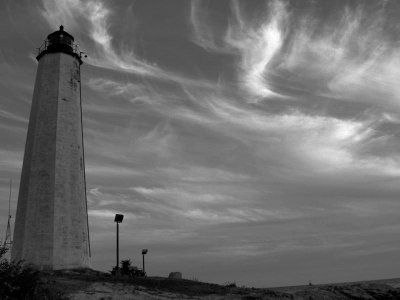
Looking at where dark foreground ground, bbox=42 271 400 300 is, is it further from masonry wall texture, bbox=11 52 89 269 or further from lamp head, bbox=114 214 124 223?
lamp head, bbox=114 214 124 223

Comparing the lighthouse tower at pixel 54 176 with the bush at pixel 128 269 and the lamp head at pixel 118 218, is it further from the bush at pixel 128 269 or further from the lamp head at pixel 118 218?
the bush at pixel 128 269

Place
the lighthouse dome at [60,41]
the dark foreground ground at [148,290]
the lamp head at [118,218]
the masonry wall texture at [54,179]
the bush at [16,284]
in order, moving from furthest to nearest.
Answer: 1. the lighthouse dome at [60,41]
2. the lamp head at [118,218]
3. the masonry wall texture at [54,179]
4. the dark foreground ground at [148,290]
5. the bush at [16,284]

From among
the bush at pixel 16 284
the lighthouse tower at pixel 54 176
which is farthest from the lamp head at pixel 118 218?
the bush at pixel 16 284

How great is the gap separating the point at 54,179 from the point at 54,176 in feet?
0.66

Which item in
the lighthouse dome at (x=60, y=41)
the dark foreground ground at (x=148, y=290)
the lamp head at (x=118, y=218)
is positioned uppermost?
the lighthouse dome at (x=60, y=41)

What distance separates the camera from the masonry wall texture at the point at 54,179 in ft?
90.1

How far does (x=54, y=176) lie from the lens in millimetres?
28375

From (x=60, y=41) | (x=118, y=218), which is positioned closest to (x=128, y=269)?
(x=118, y=218)

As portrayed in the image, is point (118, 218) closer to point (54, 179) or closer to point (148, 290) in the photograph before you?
point (54, 179)

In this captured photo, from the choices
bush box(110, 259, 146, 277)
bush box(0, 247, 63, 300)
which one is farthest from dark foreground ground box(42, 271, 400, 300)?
bush box(110, 259, 146, 277)

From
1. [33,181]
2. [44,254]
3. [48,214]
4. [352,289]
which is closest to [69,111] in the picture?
[33,181]

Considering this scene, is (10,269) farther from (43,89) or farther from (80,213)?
(43,89)

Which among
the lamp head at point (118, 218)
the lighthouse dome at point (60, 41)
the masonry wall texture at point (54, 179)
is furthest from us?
the lighthouse dome at point (60, 41)

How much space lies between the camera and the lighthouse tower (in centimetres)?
2748
